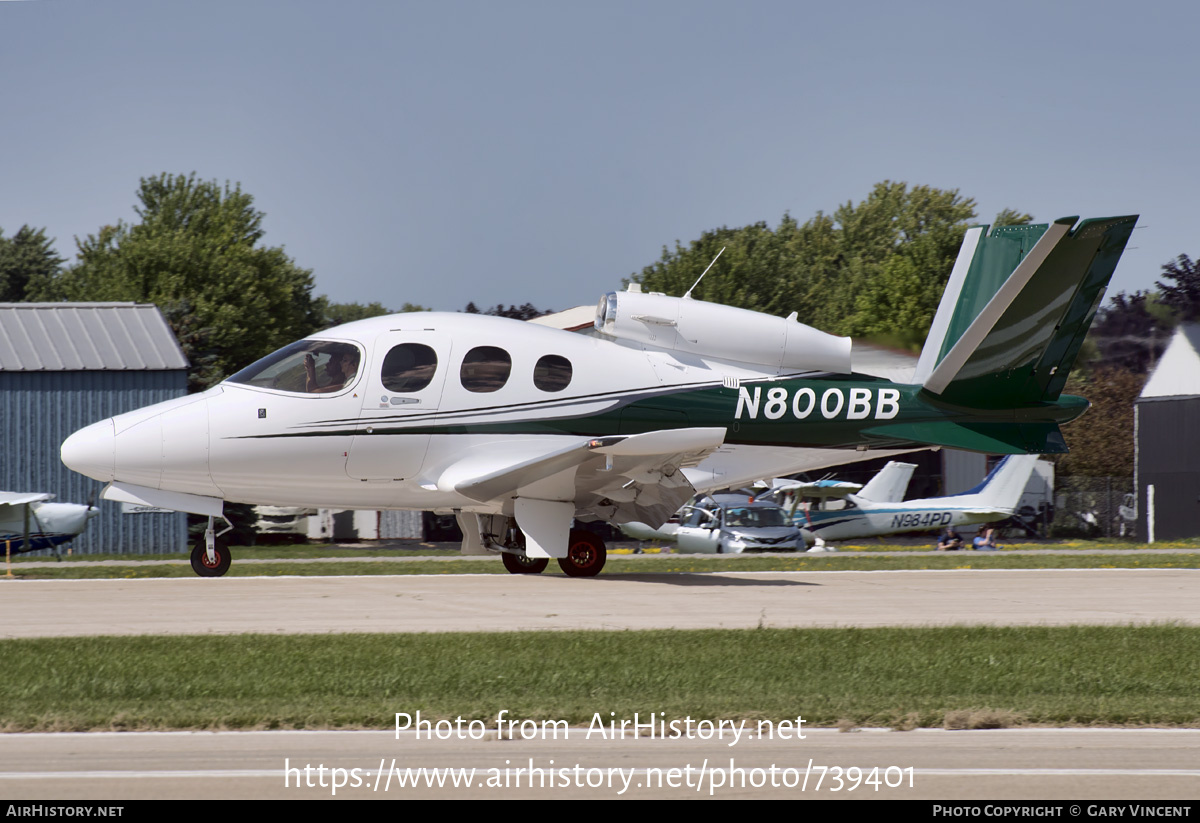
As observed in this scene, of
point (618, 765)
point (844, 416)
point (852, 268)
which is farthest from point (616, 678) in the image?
point (852, 268)

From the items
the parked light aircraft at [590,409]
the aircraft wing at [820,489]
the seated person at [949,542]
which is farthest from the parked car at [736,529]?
the parked light aircraft at [590,409]

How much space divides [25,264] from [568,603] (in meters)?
78.5

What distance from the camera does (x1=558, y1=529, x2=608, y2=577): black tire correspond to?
56.9ft

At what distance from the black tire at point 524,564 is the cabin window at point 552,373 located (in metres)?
2.85

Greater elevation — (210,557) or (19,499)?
(210,557)

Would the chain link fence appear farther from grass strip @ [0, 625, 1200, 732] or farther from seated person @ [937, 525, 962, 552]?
grass strip @ [0, 625, 1200, 732]

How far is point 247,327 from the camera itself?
51344 millimetres

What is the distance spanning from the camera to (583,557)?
17375 mm

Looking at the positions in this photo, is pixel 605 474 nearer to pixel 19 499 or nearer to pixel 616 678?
pixel 616 678

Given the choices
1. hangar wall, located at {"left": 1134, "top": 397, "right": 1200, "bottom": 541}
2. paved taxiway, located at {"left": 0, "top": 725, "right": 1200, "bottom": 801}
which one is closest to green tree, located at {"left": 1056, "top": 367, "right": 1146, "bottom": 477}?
hangar wall, located at {"left": 1134, "top": 397, "right": 1200, "bottom": 541}

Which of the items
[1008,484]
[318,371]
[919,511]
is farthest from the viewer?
[919,511]

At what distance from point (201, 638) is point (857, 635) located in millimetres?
→ 6105

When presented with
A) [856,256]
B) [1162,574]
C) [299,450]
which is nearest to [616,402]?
[299,450]

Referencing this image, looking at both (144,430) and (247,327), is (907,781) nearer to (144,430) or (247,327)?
(144,430)
